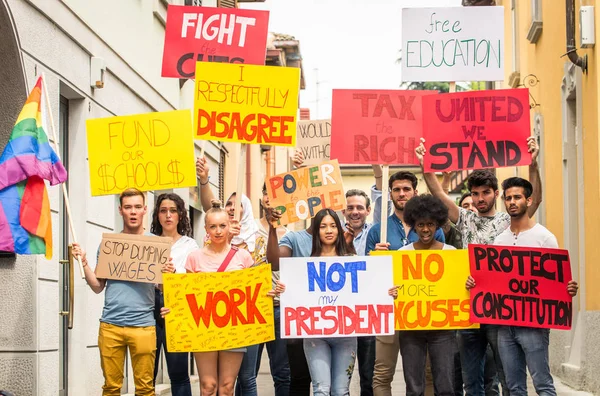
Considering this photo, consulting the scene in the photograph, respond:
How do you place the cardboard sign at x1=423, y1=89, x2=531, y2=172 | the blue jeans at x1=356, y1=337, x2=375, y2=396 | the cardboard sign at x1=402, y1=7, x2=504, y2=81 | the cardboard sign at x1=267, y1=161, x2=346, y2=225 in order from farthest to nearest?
the cardboard sign at x1=402, y1=7, x2=504, y2=81 → the cardboard sign at x1=267, y1=161, x2=346, y2=225 → the cardboard sign at x1=423, y1=89, x2=531, y2=172 → the blue jeans at x1=356, y1=337, x2=375, y2=396

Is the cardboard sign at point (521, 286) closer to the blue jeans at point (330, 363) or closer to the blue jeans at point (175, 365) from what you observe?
the blue jeans at point (330, 363)

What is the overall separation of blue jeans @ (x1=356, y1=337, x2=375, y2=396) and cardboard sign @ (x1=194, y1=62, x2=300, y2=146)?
1.68 m

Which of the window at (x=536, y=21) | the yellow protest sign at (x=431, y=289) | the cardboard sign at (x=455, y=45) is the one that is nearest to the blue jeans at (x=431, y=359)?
the yellow protest sign at (x=431, y=289)

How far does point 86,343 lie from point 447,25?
4499 mm

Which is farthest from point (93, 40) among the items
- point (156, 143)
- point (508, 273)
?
point (508, 273)

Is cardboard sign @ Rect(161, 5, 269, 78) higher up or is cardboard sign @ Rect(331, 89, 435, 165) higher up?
cardboard sign @ Rect(161, 5, 269, 78)

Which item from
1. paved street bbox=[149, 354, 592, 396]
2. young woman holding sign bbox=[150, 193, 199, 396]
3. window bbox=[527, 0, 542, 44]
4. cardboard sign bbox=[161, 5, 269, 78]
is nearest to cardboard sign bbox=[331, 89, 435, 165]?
cardboard sign bbox=[161, 5, 269, 78]

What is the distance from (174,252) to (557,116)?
7988mm

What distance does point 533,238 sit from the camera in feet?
25.9

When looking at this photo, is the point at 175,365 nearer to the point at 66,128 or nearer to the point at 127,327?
the point at 127,327

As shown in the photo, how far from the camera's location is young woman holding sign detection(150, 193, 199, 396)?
845 centimetres

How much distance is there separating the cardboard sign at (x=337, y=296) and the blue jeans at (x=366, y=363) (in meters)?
0.60

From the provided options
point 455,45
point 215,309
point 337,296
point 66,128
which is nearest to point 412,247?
point 337,296

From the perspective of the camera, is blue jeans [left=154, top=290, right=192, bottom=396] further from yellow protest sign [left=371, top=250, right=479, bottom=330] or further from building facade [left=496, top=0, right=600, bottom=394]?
building facade [left=496, top=0, right=600, bottom=394]
